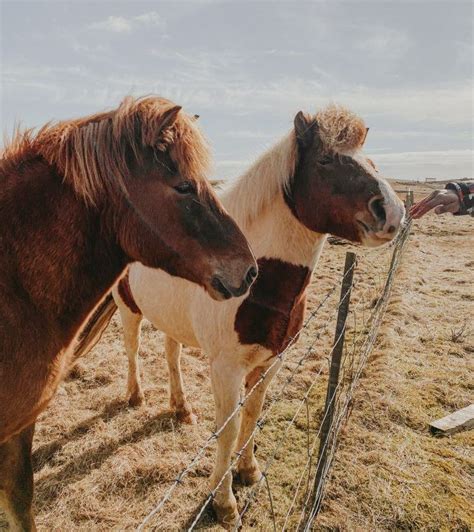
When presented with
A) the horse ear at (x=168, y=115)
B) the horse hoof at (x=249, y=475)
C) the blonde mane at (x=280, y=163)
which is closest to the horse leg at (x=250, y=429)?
the horse hoof at (x=249, y=475)

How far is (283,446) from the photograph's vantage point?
3.67 meters

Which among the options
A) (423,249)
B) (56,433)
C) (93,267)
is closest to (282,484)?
(56,433)

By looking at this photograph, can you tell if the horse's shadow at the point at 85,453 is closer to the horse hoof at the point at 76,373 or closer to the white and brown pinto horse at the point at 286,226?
the horse hoof at the point at 76,373

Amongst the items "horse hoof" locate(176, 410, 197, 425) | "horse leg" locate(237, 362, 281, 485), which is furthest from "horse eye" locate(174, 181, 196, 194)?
"horse hoof" locate(176, 410, 197, 425)

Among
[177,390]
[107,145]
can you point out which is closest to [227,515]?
[177,390]

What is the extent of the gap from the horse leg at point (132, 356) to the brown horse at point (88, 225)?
2.60 meters

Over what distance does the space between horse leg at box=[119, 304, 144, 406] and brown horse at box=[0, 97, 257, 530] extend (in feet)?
8.54

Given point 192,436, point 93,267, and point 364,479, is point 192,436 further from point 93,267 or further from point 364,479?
point 93,267

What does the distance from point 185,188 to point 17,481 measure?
6.78 feet

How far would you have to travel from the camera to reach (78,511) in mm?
3047

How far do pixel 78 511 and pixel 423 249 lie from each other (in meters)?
12.3

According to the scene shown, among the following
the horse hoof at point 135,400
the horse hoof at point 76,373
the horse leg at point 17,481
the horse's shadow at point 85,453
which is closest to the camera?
the horse leg at point 17,481

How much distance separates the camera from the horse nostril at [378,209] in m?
2.37

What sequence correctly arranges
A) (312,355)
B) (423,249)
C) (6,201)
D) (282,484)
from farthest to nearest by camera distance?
(423,249)
(312,355)
(282,484)
(6,201)
